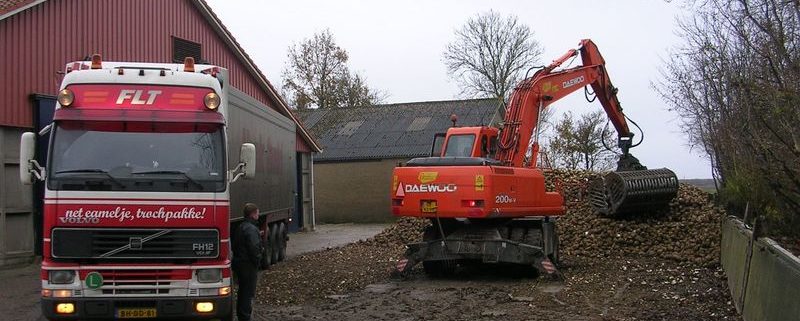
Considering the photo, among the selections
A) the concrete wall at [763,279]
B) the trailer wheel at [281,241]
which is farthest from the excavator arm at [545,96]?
the trailer wheel at [281,241]

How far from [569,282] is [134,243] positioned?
25.7 ft

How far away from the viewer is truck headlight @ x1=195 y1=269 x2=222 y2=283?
7.75 metres

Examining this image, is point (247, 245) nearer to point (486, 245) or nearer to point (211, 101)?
point (211, 101)

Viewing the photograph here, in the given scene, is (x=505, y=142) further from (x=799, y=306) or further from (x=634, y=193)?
(x=799, y=306)

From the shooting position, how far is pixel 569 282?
12.8m

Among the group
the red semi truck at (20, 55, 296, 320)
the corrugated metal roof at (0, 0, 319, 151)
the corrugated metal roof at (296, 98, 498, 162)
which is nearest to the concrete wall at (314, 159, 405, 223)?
the corrugated metal roof at (296, 98, 498, 162)

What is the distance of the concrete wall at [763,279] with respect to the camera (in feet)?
21.0

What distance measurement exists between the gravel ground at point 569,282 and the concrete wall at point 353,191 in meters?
12.5

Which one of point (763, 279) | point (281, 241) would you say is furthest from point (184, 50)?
point (763, 279)

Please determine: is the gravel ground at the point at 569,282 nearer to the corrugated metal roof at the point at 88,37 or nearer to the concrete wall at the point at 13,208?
the concrete wall at the point at 13,208

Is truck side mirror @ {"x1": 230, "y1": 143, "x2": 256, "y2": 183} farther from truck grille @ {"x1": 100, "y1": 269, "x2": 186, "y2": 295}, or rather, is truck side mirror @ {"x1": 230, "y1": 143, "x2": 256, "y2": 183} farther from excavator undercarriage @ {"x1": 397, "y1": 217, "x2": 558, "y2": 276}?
excavator undercarriage @ {"x1": 397, "y1": 217, "x2": 558, "y2": 276}

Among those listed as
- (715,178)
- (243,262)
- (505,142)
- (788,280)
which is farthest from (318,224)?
(788,280)

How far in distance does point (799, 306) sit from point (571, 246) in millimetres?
11140

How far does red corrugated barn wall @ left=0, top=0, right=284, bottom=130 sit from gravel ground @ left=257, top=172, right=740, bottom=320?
6.02m
